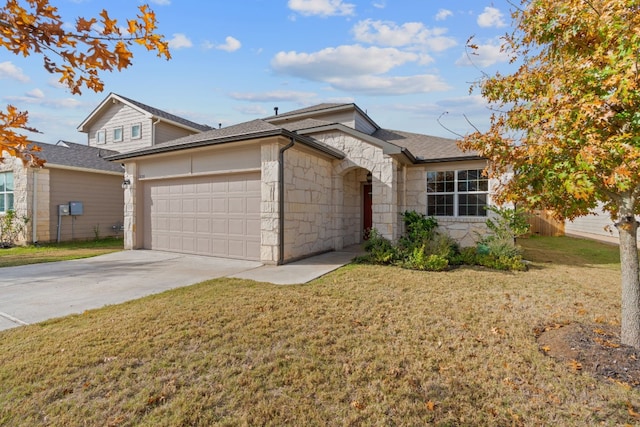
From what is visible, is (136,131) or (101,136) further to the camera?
(101,136)

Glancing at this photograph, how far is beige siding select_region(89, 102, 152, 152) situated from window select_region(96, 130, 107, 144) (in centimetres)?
13

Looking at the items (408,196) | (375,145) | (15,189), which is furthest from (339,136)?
(15,189)

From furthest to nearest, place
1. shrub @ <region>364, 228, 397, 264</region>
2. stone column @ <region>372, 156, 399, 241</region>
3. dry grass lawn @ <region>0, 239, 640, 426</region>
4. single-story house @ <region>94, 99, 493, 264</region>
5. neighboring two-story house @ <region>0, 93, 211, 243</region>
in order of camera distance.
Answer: neighboring two-story house @ <region>0, 93, 211, 243</region>
stone column @ <region>372, 156, 399, 241</region>
shrub @ <region>364, 228, 397, 264</region>
single-story house @ <region>94, 99, 493, 264</region>
dry grass lawn @ <region>0, 239, 640, 426</region>

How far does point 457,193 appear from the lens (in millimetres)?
10930

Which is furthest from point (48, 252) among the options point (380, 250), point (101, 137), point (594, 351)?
point (594, 351)

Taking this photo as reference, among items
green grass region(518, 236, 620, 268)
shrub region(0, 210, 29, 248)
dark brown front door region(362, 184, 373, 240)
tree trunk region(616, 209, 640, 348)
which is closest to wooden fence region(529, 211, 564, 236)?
green grass region(518, 236, 620, 268)

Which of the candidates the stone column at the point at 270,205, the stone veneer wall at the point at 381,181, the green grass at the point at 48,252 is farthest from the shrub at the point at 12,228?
the stone veneer wall at the point at 381,181

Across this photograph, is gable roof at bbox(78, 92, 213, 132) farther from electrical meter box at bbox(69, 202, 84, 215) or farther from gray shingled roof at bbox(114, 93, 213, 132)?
electrical meter box at bbox(69, 202, 84, 215)

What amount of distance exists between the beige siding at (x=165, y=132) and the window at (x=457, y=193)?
1492cm

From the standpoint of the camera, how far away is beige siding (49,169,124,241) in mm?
12969

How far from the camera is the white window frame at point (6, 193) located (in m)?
12.9

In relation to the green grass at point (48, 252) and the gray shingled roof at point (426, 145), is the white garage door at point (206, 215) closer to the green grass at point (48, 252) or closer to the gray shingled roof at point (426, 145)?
the green grass at point (48, 252)

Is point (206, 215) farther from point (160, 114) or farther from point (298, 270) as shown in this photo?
point (160, 114)

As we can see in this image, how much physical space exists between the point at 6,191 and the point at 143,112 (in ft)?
24.0
